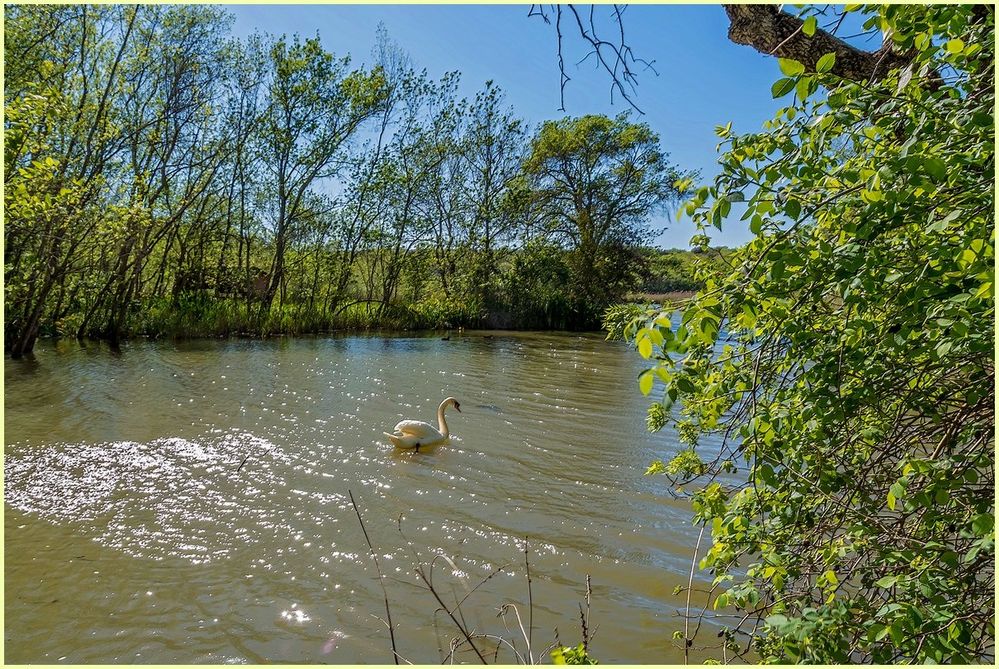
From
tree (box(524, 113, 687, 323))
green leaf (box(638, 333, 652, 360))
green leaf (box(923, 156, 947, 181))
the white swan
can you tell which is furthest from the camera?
tree (box(524, 113, 687, 323))

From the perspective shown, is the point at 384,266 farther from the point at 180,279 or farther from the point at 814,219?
the point at 814,219

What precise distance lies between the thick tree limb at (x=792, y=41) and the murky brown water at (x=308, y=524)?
3510 millimetres

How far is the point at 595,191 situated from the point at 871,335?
95.5ft

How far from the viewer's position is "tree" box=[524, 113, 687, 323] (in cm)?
2920

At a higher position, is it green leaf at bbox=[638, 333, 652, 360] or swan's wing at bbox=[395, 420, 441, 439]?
green leaf at bbox=[638, 333, 652, 360]

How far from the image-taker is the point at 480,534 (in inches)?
197

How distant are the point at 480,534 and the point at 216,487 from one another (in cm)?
274

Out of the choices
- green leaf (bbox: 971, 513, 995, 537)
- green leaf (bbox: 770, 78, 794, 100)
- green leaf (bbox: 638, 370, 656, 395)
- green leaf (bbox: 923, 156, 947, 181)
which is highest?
green leaf (bbox: 770, 78, 794, 100)

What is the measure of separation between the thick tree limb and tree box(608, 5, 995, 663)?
141 centimetres

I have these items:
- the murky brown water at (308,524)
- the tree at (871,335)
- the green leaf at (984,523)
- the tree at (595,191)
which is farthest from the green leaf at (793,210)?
the tree at (595,191)

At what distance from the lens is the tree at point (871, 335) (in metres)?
1.64

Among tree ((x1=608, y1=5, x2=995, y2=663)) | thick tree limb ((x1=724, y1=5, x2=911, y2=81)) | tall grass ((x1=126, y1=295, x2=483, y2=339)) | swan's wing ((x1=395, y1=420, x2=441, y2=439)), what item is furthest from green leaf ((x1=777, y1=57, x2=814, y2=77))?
tall grass ((x1=126, y1=295, x2=483, y2=339))

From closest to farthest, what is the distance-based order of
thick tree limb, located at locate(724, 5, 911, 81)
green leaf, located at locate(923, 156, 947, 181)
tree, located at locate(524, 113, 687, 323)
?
green leaf, located at locate(923, 156, 947, 181) → thick tree limb, located at locate(724, 5, 911, 81) → tree, located at locate(524, 113, 687, 323)

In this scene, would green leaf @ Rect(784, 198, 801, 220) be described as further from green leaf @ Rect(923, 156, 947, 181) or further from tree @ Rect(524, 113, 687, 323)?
tree @ Rect(524, 113, 687, 323)
